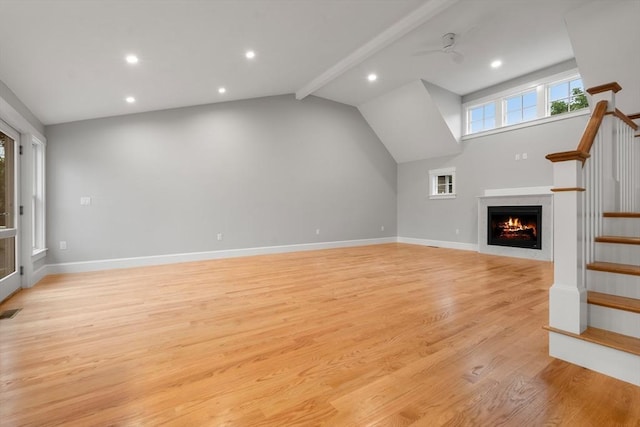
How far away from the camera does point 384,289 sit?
3.39 m

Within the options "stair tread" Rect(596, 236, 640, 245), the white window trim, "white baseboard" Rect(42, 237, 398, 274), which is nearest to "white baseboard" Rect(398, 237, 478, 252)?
Result: "white baseboard" Rect(42, 237, 398, 274)

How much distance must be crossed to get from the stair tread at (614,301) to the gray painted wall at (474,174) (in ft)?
14.1

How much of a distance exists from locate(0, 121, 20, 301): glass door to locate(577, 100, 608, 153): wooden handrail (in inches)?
208

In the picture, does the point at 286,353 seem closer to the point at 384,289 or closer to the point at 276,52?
the point at 384,289

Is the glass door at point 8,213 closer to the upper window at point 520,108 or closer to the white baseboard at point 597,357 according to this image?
the white baseboard at point 597,357

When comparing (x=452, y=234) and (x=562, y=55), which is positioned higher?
(x=562, y=55)

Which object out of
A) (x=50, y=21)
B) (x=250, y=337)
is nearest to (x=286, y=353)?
(x=250, y=337)

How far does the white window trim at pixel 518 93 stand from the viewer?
5.13m

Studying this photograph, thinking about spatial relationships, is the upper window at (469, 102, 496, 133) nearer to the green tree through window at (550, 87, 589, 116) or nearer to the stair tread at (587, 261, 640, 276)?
the green tree through window at (550, 87, 589, 116)

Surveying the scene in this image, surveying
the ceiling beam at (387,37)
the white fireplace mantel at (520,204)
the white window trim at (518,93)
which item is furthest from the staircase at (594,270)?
the white window trim at (518,93)

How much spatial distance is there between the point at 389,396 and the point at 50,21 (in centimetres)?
376

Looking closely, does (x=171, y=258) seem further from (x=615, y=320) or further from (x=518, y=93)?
(x=518, y=93)

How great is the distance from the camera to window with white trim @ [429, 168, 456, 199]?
6918mm

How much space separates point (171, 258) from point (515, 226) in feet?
21.6
